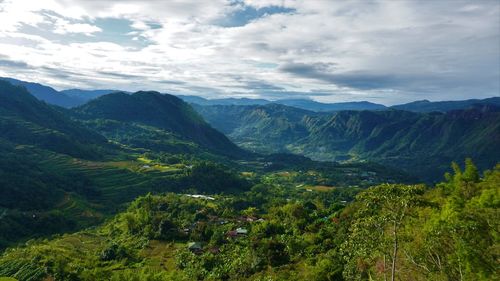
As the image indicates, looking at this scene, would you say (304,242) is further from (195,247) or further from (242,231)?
(195,247)

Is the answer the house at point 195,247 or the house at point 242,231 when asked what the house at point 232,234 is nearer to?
the house at point 242,231

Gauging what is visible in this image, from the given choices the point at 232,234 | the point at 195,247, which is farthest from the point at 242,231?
the point at 195,247

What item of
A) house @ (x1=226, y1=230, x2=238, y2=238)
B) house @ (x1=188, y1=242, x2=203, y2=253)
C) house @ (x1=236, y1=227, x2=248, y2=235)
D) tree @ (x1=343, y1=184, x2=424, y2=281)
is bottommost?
house @ (x1=188, y1=242, x2=203, y2=253)

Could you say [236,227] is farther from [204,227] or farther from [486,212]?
[486,212]

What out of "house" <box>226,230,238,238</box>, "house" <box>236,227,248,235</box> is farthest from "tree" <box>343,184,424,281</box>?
"house" <box>236,227,248,235</box>

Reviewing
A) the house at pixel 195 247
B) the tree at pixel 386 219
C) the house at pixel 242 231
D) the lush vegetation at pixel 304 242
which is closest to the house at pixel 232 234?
the lush vegetation at pixel 304 242

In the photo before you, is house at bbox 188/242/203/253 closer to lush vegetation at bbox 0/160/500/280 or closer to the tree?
lush vegetation at bbox 0/160/500/280
